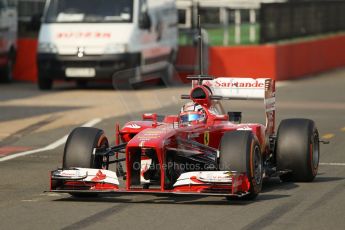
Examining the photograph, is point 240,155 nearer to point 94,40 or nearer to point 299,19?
point 94,40

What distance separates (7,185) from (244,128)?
2599mm

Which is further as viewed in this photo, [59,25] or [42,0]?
[42,0]

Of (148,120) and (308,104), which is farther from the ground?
(148,120)

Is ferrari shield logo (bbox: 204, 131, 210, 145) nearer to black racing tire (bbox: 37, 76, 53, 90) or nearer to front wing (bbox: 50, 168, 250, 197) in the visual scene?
front wing (bbox: 50, 168, 250, 197)

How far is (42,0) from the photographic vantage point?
3762cm

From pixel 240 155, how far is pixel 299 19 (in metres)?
25.5

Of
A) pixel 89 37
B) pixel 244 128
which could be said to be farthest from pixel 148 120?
pixel 89 37

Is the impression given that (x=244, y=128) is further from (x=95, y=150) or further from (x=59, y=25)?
(x=59, y=25)

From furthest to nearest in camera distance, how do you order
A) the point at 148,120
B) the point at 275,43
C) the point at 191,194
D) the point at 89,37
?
the point at 275,43 → the point at 89,37 → the point at 148,120 → the point at 191,194

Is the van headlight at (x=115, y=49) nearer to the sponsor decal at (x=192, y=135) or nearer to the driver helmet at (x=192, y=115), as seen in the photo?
the driver helmet at (x=192, y=115)

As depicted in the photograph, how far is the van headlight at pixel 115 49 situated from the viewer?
95.7ft

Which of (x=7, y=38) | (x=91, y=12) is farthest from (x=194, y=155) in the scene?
(x=7, y=38)

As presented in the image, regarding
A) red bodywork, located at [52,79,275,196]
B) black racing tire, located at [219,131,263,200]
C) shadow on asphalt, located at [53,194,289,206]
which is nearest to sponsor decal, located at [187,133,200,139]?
red bodywork, located at [52,79,275,196]

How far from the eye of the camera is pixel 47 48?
29594 mm
